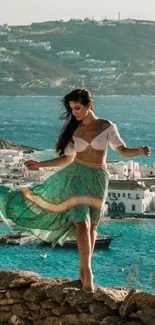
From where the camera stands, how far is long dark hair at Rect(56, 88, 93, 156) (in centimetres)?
502

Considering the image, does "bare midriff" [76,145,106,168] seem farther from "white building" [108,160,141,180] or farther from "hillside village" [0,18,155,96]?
"hillside village" [0,18,155,96]

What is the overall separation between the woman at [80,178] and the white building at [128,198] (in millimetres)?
36902

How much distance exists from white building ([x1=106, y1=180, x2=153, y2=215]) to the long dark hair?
37.0m

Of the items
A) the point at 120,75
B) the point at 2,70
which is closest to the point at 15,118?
the point at 2,70

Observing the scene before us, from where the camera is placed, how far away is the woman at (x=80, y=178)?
4.93 metres

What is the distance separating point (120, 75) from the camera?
17288cm

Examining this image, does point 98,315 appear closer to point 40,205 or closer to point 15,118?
point 40,205

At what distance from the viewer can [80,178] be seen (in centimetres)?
500

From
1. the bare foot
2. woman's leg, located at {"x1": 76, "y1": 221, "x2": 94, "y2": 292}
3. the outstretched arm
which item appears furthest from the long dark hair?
the bare foot

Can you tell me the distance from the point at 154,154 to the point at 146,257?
119 ft

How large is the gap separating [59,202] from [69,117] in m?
0.44

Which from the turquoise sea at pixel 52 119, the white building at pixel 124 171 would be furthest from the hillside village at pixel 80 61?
the white building at pixel 124 171

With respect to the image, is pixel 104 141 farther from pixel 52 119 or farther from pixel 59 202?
pixel 52 119

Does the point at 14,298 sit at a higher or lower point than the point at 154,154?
higher
